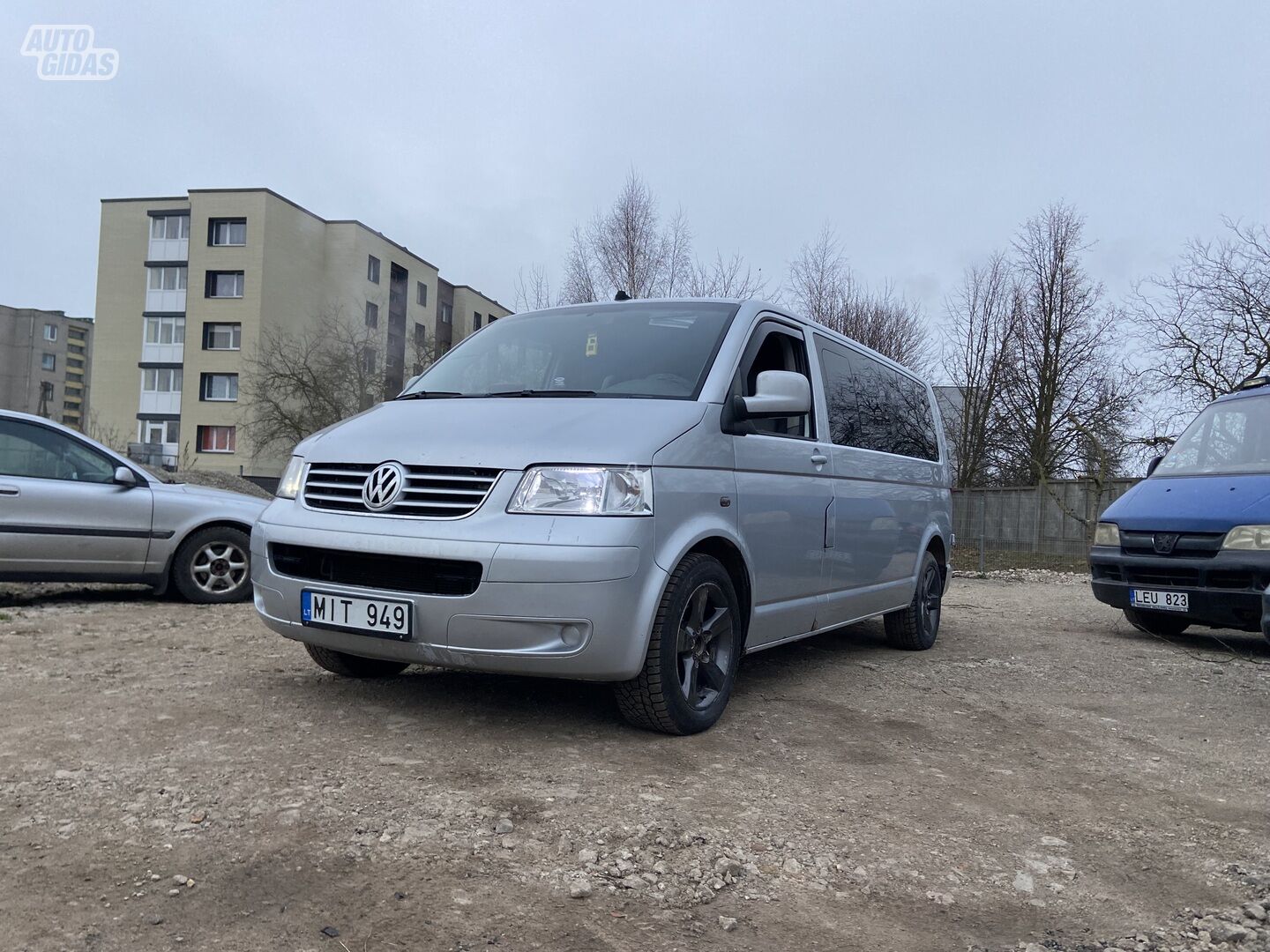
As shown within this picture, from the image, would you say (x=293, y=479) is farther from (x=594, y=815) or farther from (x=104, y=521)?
(x=104, y=521)

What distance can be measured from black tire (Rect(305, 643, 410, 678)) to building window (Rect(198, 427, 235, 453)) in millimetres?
46114

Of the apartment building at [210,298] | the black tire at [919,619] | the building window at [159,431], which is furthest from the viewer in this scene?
the building window at [159,431]

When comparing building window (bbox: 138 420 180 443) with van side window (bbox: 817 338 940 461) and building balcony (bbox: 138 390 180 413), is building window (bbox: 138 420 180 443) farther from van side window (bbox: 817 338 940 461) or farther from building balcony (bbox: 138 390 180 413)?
van side window (bbox: 817 338 940 461)

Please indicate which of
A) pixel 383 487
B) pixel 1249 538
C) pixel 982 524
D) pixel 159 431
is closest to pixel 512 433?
Answer: pixel 383 487

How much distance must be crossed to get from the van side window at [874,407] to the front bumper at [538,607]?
7.17 ft

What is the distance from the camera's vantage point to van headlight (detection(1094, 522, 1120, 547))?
25.3 ft

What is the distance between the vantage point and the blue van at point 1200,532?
6.81 m

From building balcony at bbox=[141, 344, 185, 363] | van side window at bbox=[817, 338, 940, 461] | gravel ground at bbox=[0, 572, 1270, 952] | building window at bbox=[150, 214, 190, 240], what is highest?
building window at bbox=[150, 214, 190, 240]

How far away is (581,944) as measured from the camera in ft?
7.45

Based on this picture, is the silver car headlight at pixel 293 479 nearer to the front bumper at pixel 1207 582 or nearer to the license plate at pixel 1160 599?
the front bumper at pixel 1207 582

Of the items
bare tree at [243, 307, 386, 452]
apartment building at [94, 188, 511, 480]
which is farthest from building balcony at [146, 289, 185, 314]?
bare tree at [243, 307, 386, 452]

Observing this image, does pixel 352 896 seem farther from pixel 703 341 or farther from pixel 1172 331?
pixel 1172 331

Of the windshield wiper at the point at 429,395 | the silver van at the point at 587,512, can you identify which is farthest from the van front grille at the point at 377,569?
the windshield wiper at the point at 429,395

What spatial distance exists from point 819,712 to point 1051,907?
2.05 metres
